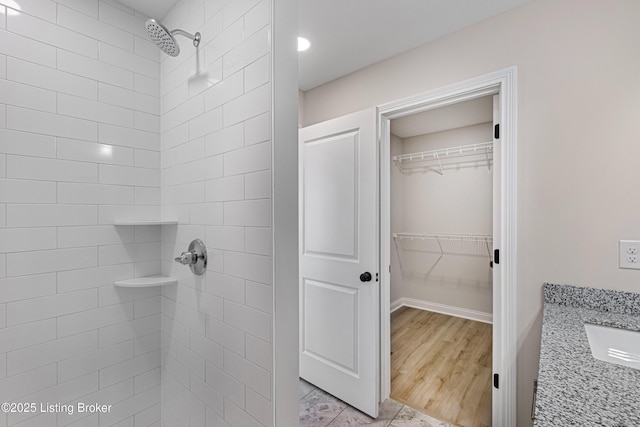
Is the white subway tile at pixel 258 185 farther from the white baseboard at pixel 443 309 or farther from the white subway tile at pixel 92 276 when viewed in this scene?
the white baseboard at pixel 443 309

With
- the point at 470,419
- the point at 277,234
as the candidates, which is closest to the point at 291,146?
the point at 277,234

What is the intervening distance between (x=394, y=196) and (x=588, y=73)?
8.79ft

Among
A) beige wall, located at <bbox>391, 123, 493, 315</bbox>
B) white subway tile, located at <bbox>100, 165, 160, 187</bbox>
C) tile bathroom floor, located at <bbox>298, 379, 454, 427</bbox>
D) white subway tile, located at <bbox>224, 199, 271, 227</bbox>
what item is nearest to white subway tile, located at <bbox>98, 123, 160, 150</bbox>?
white subway tile, located at <bbox>100, 165, 160, 187</bbox>

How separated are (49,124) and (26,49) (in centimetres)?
30

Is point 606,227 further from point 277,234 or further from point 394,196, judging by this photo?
point 394,196

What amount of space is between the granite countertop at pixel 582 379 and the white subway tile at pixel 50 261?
1.72 metres

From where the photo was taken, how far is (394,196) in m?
3.98

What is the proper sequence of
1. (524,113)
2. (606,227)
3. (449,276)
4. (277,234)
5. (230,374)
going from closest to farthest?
(277,234)
(230,374)
(606,227)
(524,113)
(449,276)

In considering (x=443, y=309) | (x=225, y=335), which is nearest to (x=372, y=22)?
(x=225, y=335)

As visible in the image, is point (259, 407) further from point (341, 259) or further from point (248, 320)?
point (341, 259)

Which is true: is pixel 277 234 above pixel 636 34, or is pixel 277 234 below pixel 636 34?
below

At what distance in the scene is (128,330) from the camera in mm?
1514

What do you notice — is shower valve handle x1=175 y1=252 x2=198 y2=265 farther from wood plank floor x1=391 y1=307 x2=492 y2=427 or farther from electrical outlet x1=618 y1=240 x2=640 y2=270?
electrical outlet x1=618 y1=240 x2=640 y2=270

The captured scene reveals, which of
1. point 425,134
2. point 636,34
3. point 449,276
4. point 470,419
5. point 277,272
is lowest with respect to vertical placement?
point 470,419
